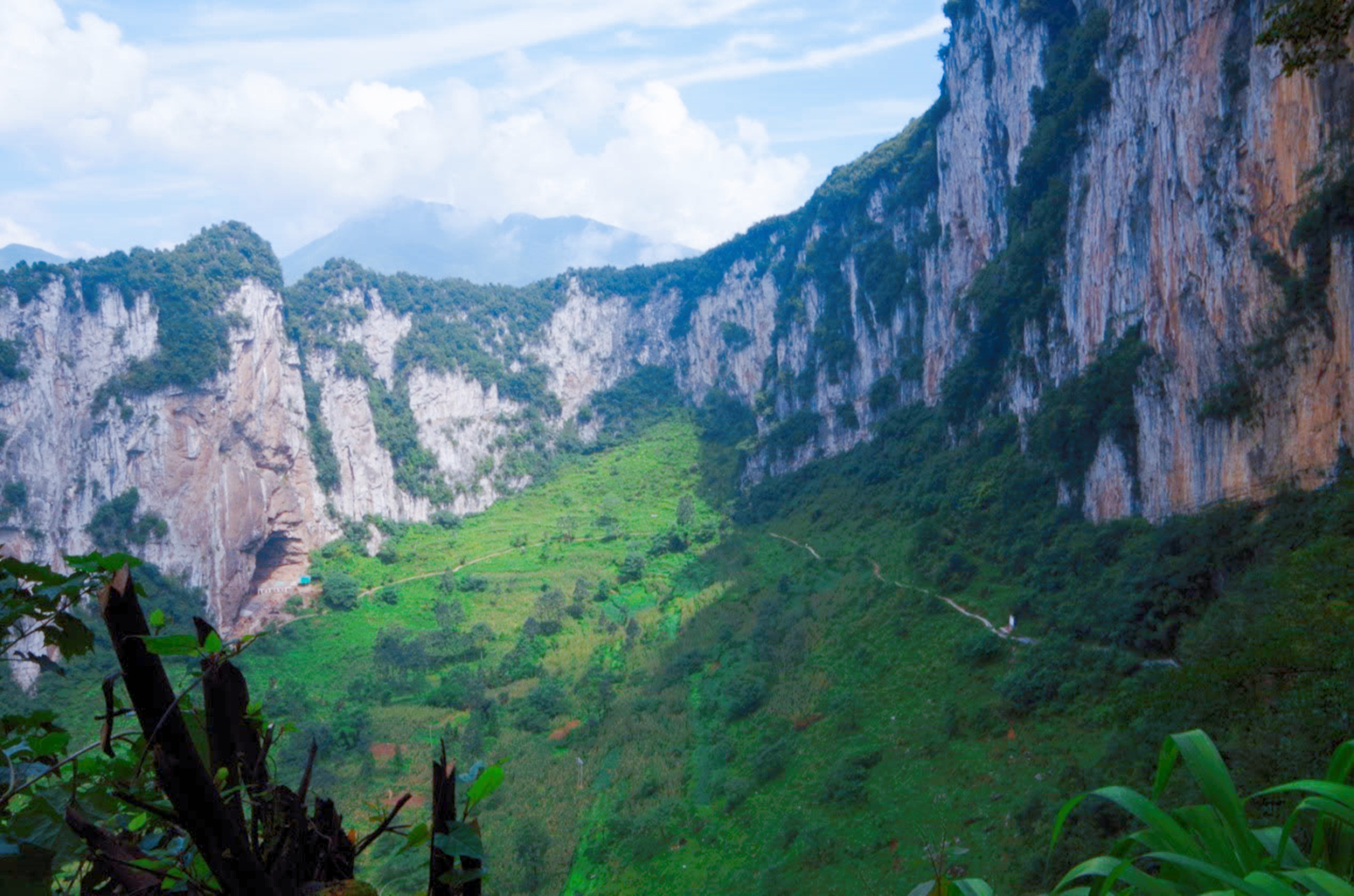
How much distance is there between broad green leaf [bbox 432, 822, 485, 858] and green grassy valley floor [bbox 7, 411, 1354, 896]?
17 cm

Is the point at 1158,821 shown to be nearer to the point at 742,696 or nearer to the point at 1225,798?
the point at 1225,798

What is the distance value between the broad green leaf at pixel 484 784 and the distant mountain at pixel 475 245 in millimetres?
157185

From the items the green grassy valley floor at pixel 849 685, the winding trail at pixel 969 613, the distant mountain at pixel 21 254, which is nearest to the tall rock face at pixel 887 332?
the green grassy valley floor at pixel 849 685

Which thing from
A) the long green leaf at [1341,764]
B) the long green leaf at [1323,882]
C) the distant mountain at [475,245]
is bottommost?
the long green leaf at [1341,764]

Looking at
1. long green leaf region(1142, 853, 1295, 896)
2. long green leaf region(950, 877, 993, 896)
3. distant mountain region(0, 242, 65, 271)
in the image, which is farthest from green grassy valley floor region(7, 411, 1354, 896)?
distant mountain region(0, 242, 65, 271)

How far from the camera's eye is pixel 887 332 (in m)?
41.8

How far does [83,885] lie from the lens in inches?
49.7

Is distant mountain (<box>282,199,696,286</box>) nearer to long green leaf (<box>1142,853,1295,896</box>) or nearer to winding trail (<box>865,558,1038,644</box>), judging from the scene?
winding trail (<box>865,558,1038,644</box>)

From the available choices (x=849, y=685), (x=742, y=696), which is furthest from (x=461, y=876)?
(x=742, y=696)

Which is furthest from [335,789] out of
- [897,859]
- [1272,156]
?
[1272,156]

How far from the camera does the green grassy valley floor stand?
10961 millimetres

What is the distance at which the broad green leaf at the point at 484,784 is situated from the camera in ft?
4.33

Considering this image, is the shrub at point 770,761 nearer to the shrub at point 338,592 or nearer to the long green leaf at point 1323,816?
the long green leaf at point 1323,816

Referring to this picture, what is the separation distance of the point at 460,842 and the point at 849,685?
1966 centimetres
